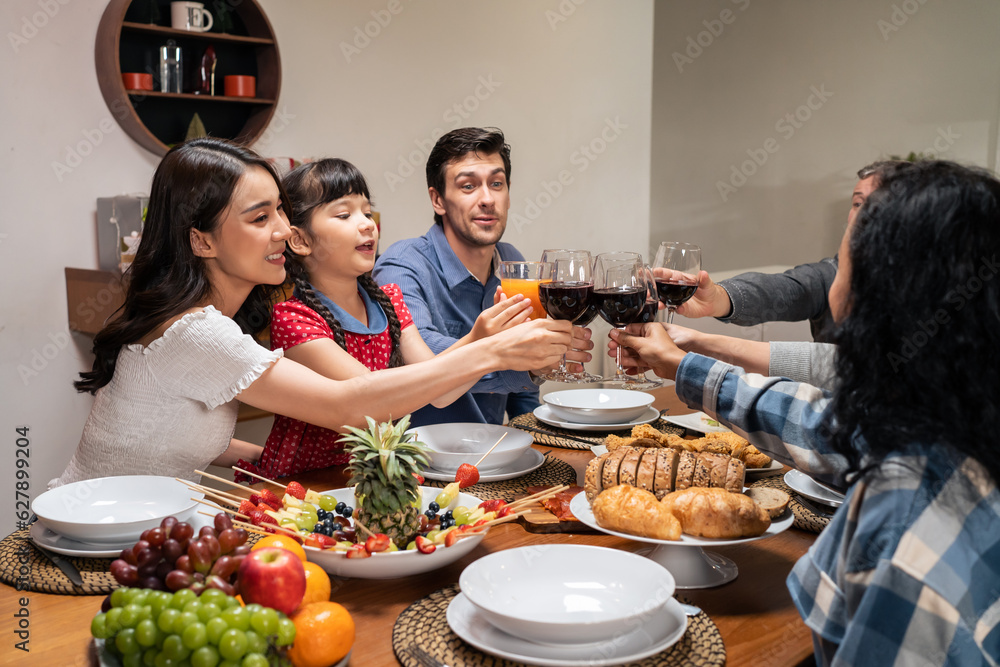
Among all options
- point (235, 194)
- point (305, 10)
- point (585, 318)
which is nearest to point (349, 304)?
point (235, 194)

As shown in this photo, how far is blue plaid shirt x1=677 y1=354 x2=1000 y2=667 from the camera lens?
798 millimetres

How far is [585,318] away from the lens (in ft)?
5.61

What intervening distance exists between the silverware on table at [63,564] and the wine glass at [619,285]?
102 cm

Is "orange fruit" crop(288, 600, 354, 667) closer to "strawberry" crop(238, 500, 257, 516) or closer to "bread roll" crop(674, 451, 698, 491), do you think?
"strawberry" crop(238, 500, 257, 516)

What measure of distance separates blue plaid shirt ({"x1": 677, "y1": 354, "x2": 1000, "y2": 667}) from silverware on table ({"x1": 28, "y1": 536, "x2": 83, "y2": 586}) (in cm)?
100

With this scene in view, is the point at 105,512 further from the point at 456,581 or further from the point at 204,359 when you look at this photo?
the point at 456,581

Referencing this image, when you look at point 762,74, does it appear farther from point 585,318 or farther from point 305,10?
point 585,318

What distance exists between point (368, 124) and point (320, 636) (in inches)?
125

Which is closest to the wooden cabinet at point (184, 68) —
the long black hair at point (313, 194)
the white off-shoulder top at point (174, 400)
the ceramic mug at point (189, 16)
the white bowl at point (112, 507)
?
the ceramic mug at point (189, 16)

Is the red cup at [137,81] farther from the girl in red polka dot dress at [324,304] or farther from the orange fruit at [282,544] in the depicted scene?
A: the orange fruit at [282,544]

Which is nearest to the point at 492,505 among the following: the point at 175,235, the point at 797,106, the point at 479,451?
the point at 479,451

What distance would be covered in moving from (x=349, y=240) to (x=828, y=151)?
4205 mm

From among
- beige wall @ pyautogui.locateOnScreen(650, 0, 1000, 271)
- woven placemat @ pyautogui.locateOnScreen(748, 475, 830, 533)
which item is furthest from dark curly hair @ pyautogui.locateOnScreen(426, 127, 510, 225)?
beige wall @ pyautogui.locateOnScreen(650, 0, 1000, 271)

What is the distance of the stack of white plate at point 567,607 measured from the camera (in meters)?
0.92
